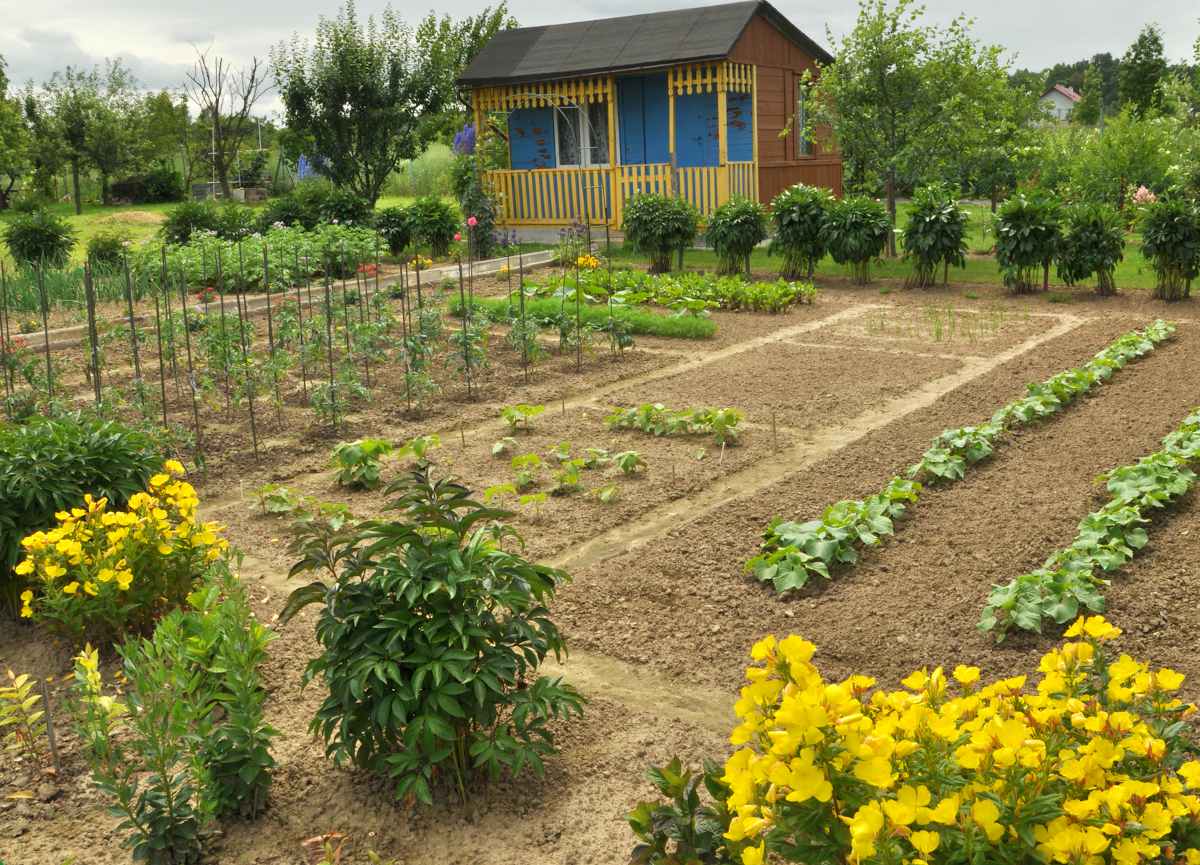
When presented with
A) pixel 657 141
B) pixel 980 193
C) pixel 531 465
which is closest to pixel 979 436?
pixel 531 465

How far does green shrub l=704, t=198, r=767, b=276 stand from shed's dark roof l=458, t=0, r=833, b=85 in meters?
4.81

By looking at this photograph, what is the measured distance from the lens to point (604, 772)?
3.42m

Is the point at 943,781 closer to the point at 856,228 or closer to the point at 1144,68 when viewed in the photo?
the point at 856,228

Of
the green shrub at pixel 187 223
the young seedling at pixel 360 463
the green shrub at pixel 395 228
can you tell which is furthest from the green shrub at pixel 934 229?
the green shrub at pixel 187 223

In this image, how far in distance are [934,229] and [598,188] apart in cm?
752

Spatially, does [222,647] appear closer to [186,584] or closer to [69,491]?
[186,584]

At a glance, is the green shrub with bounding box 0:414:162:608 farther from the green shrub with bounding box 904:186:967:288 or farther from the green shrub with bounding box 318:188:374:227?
the green shrub with bounding box 318:188:374:227

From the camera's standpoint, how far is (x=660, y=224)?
14883 millimetres

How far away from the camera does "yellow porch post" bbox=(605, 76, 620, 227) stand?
752 inches

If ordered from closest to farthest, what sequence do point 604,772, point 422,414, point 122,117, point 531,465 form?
point 604,772 → point 531,465 → point 422,414 → point 122,117

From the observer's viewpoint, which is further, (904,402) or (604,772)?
(904,402)

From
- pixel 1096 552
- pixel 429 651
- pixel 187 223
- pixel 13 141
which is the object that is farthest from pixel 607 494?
pixel 13 141

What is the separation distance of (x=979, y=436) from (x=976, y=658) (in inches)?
109

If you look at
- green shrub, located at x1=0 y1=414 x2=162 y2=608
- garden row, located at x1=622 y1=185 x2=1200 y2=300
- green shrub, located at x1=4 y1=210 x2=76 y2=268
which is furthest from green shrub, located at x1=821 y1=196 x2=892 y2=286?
green shrub, located at x1=0 y1=414 x2=162 y2=608
